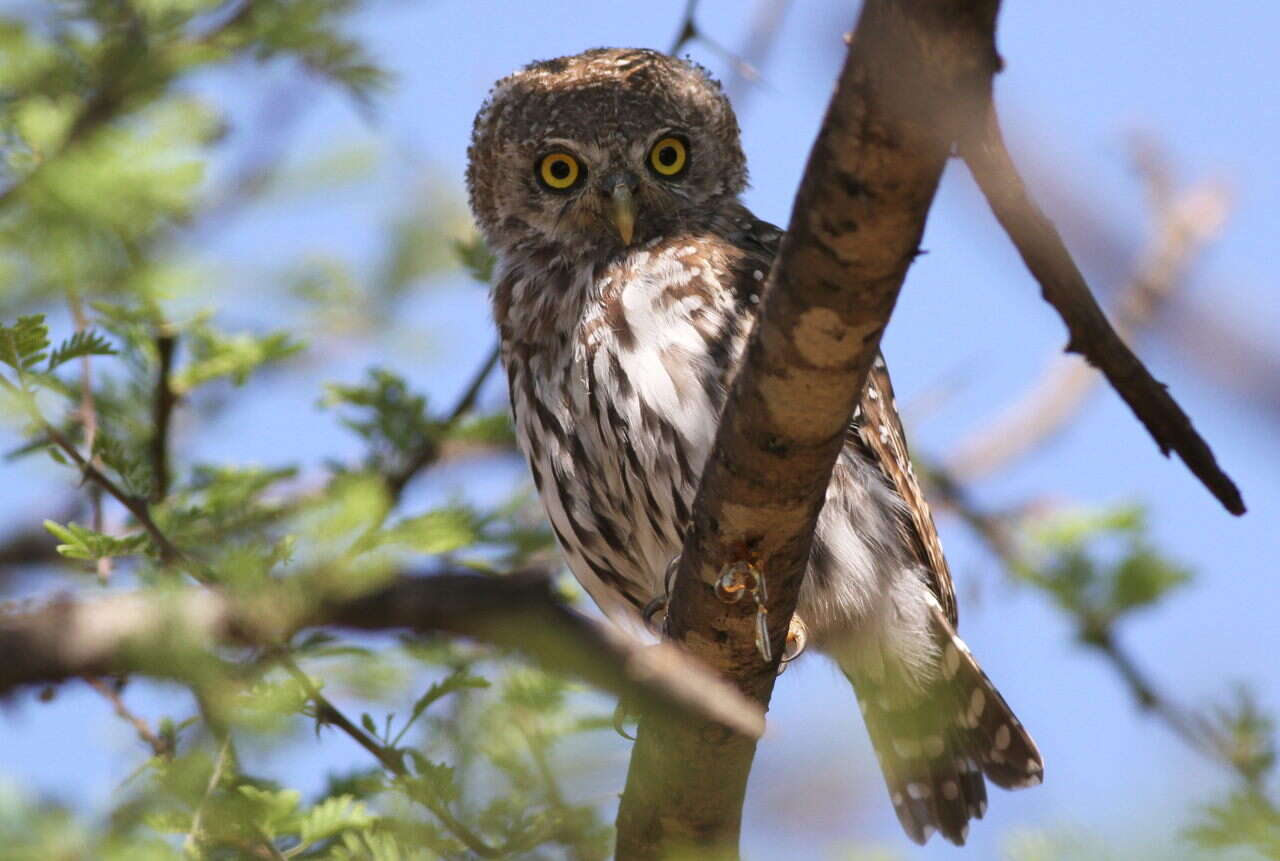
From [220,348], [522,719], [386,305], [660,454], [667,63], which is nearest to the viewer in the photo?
[522,719]

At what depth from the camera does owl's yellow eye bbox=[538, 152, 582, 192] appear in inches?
175

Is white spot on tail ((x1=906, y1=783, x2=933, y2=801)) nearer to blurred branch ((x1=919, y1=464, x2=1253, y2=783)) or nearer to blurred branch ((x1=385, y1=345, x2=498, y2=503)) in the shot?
blurred branch ((x1=919, y1=464, x2=1253, y2=783))

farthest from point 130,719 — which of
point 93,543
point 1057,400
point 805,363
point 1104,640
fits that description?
point 1057,400

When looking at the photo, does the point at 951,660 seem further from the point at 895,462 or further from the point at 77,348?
the point at 77,348

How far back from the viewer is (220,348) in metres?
4.03

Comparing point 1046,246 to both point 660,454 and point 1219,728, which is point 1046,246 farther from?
point 660,454

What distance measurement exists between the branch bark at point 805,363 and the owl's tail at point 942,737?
95cm

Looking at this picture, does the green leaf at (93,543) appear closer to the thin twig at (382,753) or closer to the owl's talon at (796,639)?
the thin twig at (382,753)

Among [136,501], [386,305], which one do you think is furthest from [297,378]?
[136,501]

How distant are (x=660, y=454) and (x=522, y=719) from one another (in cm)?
90

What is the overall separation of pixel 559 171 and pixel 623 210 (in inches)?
17.3

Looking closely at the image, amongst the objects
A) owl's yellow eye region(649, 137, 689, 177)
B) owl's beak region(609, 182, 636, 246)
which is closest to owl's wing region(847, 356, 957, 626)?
owl's beak region(609, 182, 636, 246)

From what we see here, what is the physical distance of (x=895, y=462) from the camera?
4.02m

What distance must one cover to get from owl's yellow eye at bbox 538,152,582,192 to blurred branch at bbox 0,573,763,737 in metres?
2.42
